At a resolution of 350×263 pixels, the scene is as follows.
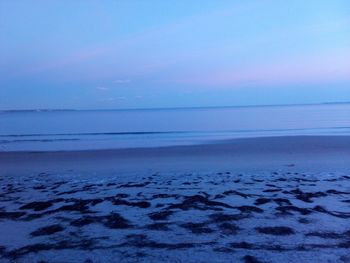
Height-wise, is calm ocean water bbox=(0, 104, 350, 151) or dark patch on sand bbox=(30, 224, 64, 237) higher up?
calm ocean water bbox=(0, 104, 350, 151)

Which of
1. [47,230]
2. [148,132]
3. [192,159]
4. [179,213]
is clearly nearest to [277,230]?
[179,213]

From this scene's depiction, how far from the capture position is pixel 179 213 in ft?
20.3

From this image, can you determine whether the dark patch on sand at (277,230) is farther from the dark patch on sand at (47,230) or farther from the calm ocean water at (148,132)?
the calm ocean water at (148,132)

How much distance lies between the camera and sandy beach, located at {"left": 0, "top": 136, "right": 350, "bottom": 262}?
4.58m

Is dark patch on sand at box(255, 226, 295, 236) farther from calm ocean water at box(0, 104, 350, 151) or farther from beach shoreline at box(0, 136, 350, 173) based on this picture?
calm ocean water at box(0, 104, 350, 151)

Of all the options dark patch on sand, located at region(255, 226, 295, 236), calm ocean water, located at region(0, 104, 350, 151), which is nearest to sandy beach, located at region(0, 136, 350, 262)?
dark patch on sand, located at region(255, 226, 295, 236)

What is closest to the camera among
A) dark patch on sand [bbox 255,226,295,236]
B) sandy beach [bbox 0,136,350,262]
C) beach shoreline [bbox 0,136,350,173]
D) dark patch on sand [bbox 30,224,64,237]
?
sandy beach [bbox 0,136,350,262]

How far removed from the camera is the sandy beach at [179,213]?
458 centimetres

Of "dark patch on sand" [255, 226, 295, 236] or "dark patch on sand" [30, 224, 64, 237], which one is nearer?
"dark patch on sand" [255, 226, 295, 236]

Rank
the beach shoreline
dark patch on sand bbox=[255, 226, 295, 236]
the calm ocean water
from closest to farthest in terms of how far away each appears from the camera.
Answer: dark patch on sand bbox=[255, 226, 295, 236]
the beach shoreline
the calm ocean water

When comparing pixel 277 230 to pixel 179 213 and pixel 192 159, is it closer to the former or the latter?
pixel 179 213

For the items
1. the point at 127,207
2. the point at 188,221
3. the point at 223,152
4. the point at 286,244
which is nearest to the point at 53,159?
the point at 223,152

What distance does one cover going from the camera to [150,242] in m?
4.88

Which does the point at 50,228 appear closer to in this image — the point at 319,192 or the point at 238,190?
the point at 238,190
